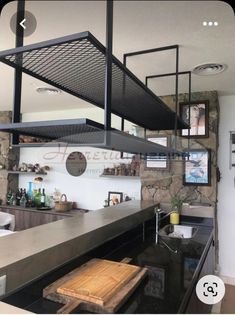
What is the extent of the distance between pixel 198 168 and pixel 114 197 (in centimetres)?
125

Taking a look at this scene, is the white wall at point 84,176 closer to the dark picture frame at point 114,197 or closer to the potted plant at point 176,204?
the dark picture frame at point 114,197

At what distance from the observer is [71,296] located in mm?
1037

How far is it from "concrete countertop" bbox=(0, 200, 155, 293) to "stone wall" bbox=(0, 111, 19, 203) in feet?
8.82

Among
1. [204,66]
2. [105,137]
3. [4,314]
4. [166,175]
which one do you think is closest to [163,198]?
[166,175]

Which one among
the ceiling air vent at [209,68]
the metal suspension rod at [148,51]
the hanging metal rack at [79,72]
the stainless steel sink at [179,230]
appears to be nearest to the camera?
the hanging metal rack at [79,72]

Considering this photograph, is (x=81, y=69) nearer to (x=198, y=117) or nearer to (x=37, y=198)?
(x=198, y=117)

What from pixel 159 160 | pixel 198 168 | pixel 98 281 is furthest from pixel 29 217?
pixel 98 281

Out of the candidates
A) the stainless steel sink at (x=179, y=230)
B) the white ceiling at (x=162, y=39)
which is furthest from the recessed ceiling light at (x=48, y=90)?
the stainless steel sink at (x=179, y=230)

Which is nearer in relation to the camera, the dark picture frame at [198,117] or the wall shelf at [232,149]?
the dark picture frame at [198,117]

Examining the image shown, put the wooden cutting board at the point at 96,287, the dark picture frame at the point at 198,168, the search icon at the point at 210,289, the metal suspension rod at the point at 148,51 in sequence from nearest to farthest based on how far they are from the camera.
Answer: the search icon at the point at 210,289, the wooden cutting board at the point at 96,287, the metal suspension rod at the point at 148,51, the dark picture frame at the point at 198,168

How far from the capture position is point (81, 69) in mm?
1094

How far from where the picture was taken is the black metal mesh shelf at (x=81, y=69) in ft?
2.79

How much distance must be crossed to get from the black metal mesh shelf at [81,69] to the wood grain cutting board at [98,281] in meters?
0.88

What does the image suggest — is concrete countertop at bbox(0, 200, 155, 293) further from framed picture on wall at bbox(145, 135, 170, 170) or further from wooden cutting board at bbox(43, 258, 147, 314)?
framed picture on wall at bbox(145, 135, 170, 170)
